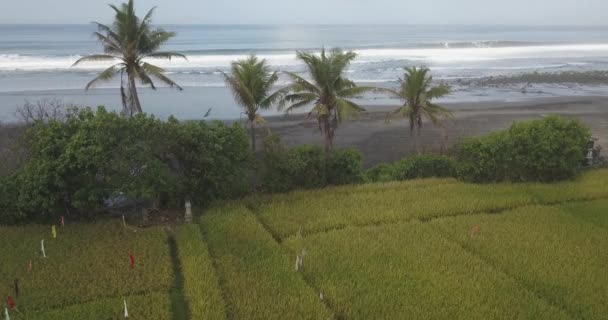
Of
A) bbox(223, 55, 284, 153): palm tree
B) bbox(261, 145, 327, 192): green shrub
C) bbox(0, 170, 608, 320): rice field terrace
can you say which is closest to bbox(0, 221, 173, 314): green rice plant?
bbox(0, 170, 608, 320): rice field terrace

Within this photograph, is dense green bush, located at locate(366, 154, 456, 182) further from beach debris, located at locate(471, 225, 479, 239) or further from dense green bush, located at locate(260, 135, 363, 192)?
beach debris, located at locate(471, 225, 479, 239)

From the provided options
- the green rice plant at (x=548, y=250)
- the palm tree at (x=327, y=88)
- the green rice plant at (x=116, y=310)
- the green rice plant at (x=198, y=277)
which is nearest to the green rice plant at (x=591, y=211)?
the green rice plant at (x=548, y=250)

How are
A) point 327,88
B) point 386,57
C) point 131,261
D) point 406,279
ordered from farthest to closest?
point 386,57 < point 327,88 < point 131,261 < point 406,279

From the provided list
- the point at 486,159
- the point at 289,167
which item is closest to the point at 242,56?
the point at 289,167

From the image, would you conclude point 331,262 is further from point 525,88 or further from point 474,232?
point 525,88

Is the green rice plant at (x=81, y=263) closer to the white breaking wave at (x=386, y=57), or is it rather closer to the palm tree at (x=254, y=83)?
the palm tree at (x=254, y=83)

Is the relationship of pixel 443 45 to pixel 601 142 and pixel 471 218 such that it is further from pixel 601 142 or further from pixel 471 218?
pixel 471 218
